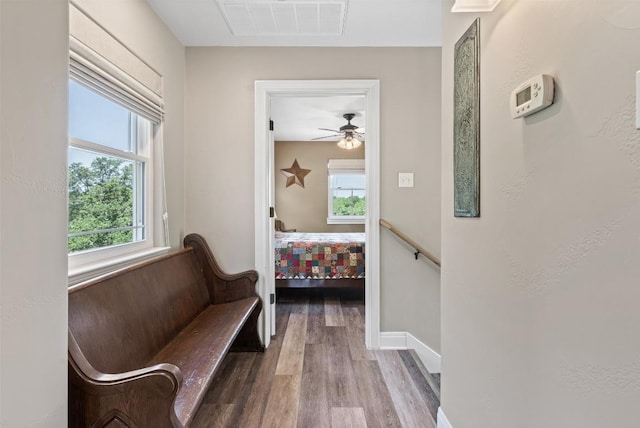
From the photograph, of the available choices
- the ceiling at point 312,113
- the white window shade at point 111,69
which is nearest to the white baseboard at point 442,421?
the white window shade at point 111,69

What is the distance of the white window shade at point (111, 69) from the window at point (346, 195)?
4480 mm

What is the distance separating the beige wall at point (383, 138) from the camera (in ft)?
8.51

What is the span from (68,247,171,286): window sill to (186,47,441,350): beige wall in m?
0.70

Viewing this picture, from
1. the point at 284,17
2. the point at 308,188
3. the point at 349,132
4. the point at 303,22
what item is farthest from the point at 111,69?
the point at 308,188

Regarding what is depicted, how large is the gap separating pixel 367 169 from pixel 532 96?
170 cm

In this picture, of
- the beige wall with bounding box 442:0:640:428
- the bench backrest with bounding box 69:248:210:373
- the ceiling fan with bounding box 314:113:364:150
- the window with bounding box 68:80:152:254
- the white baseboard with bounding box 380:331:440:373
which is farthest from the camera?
the ceiling fan with bounding box 314:113:364:150

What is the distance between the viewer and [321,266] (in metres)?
3.82

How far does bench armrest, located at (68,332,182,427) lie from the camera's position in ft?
3.51

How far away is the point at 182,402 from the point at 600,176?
1.50 meters

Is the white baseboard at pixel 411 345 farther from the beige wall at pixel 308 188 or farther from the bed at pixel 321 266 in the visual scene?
the beige wall at pixel 308 188

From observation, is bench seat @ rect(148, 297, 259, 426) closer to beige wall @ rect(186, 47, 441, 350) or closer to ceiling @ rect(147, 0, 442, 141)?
beige wall @ rect(186, 47, 441, 350)

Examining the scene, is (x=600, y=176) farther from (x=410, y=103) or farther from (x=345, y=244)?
(x=345, y=244)

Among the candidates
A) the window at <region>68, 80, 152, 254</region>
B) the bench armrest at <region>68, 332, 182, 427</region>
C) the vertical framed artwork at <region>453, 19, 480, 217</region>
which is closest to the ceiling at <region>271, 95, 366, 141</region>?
the window at <region>68, 80, 152, 254</region>

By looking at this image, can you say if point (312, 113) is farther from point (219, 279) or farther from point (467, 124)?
point (467, 124)
